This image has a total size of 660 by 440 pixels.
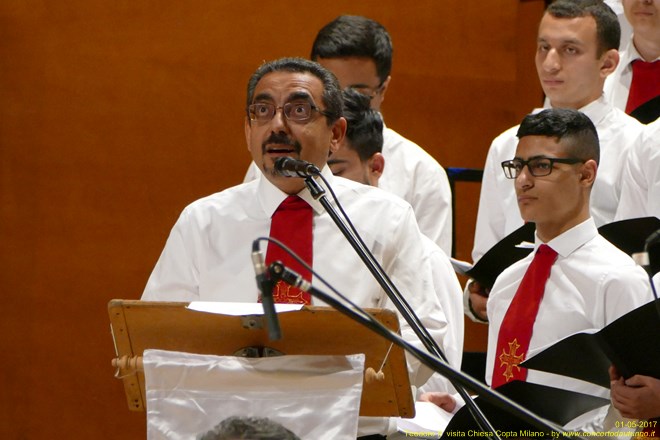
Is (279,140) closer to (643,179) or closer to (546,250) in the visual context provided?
(546,250)

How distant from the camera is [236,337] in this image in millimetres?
2512

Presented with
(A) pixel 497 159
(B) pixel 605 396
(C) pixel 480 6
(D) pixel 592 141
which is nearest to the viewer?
(B) pixel 605 396

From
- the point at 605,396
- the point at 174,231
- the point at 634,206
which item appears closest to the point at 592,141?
the point at 634,206

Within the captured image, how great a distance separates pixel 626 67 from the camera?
16.1ft

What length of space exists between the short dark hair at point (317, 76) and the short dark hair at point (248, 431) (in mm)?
1366

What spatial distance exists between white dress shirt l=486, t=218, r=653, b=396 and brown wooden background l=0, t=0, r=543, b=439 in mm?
2260

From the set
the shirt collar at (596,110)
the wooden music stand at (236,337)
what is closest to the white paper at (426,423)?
the wooden music stand at (236,337)

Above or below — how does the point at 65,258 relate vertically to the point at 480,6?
below

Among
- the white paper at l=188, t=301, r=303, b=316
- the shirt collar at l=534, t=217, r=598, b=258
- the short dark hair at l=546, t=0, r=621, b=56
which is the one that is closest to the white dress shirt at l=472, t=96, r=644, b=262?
the short dark hair at l=546, t=0, r=621, b=56

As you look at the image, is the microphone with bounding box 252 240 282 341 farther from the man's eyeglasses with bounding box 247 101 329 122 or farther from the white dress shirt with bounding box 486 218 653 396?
the white dress shirt with bounding box 486 218 653 396

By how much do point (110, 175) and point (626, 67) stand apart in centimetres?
226

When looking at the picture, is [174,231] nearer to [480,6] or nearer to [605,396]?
[605,396]

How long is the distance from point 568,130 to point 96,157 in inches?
95.3

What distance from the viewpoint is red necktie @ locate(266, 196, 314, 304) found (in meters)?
3.18
